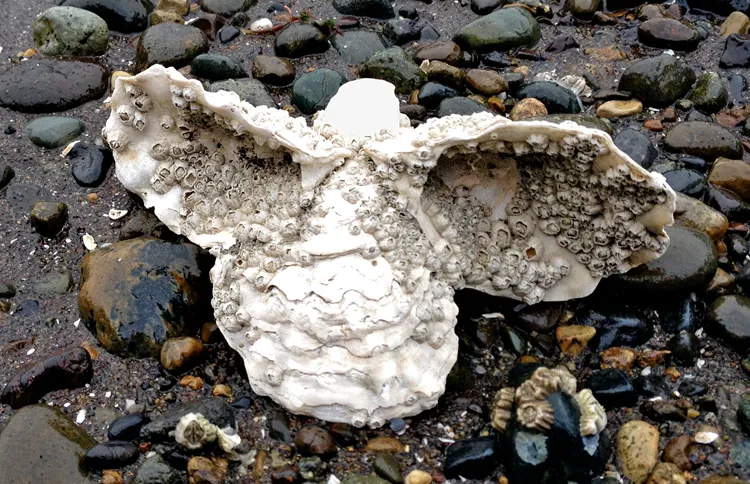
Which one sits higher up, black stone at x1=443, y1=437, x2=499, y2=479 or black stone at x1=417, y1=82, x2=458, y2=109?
black stone at x1=417, y1=82, x2=458, y2=109

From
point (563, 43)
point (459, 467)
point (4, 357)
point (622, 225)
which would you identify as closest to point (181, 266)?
point (4, 357)

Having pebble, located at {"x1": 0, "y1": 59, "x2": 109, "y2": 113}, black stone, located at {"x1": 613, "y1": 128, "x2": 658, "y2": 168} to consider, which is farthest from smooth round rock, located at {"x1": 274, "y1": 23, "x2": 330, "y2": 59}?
black stone, located at {"x1": 613, "y1": 128, "x2": 658, "y2": 168}

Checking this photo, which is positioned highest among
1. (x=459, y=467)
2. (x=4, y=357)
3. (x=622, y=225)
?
(x=622, y=225)

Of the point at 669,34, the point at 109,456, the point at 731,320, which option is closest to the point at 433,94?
the point at 669,34

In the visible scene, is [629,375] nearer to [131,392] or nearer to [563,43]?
[131,392]

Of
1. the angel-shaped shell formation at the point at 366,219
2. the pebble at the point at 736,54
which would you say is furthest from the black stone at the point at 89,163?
the pebble at the point at 736,54

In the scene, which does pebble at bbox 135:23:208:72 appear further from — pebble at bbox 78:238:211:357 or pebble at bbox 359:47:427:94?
pebble at bbox 78:238:211:357
